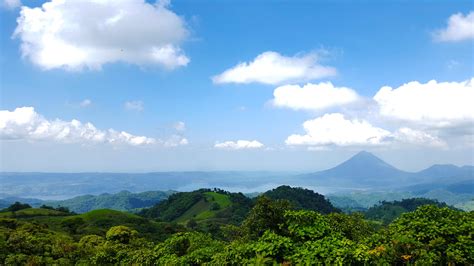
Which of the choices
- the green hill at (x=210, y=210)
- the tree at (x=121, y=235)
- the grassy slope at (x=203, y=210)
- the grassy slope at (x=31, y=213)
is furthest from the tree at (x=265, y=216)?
the grassy slope at (x=203, y=210)

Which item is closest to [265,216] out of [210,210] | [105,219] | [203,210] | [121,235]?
[121,235]

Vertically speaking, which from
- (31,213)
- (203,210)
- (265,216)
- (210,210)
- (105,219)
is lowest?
(203,210)

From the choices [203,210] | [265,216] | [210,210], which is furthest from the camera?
[203,210]

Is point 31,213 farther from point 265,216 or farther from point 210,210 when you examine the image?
point 265,216

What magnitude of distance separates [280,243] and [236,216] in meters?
150

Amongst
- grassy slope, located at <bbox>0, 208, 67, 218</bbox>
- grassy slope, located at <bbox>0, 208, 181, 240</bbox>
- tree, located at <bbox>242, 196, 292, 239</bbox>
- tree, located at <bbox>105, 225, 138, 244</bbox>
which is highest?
tree, located at <bbox>242, 196, 292, 239</bbox>

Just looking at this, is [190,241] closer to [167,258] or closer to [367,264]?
[167,258]

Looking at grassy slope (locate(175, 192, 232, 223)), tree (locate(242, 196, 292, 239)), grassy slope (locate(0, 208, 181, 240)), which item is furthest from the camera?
grassy slope (locate(175, 192, 232, 223))

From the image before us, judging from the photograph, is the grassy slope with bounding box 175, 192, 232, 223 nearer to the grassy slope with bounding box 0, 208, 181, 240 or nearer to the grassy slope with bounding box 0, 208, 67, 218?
the grassy slope with bounding box 0, 208, 181, 240

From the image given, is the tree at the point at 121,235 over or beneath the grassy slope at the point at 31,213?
over

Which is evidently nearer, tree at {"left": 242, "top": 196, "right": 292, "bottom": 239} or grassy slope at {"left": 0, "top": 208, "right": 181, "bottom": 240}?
tree at {"left": 242, "top": 196, "right": 292, "bottom": 239}

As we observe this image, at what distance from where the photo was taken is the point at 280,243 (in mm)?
14336

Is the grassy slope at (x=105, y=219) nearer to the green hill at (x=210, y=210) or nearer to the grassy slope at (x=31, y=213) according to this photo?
the grassy slope at (x=31, y=213)

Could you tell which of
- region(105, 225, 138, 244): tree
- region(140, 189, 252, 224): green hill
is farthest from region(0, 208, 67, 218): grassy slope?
region(105, 225, 138, 244): tree
